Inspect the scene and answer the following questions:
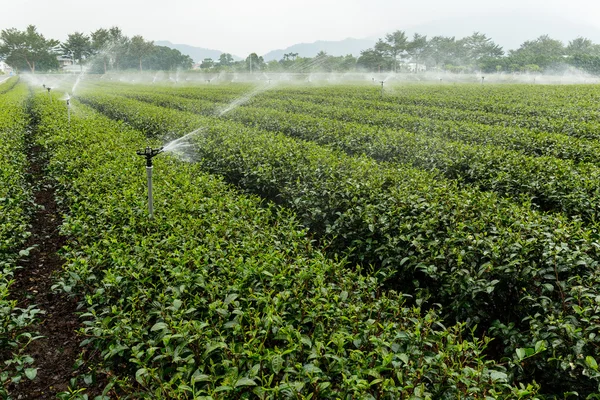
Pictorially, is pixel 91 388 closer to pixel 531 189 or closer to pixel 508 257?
pixel 508 257

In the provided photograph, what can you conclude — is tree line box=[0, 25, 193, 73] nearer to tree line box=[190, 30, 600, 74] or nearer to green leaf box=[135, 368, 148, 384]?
tree line box=[190, 30, 600, 74]

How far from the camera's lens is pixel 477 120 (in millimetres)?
12219

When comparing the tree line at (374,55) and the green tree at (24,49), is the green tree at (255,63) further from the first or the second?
the green tree at (24,49)

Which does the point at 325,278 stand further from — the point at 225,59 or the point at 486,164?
the point at 225,59

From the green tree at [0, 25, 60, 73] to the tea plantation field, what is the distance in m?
79.6

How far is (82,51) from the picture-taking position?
77.9m

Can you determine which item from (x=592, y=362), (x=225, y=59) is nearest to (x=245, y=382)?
(x=592, y=362)

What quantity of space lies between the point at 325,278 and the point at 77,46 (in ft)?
293

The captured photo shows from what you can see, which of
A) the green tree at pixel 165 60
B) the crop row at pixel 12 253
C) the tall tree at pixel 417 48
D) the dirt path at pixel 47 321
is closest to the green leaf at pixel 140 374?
the crop row at pixel 12 253

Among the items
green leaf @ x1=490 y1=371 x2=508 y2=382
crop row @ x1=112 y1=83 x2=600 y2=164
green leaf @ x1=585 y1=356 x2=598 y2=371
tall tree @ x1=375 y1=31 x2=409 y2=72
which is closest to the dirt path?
green leaf @ x1=490 y1=371 x2=508 y2=382

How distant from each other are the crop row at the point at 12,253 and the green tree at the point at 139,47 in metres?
78.9

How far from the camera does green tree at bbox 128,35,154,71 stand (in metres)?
79.2

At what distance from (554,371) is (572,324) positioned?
0.32 meters

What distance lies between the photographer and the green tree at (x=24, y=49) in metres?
68.8
